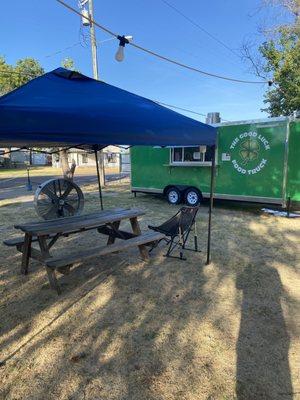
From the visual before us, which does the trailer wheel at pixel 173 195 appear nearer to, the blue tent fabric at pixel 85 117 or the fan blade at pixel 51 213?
the fan blade at pixel 51 213

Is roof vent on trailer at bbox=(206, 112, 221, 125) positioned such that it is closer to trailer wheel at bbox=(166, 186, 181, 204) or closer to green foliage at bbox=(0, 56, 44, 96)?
trailer wheel at bbox=(166, 186, 181, 204)

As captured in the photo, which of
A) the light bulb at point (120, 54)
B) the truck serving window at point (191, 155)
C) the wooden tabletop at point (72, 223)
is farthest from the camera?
the truck serving window at point (191, 155)

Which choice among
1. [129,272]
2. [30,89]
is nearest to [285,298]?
[129,272]

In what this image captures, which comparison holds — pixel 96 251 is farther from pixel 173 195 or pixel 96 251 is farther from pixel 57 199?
pixel 173 195

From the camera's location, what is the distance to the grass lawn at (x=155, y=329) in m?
2.63

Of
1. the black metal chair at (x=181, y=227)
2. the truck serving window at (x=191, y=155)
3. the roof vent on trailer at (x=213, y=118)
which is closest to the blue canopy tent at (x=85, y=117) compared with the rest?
the black metal chair at (x=181, y=227)

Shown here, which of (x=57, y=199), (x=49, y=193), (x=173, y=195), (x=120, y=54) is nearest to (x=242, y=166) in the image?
(x=173, y=195)

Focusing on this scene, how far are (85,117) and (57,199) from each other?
400cm

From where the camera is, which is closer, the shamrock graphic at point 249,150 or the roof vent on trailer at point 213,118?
the shamrock graphic at point 249,150

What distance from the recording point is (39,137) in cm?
310

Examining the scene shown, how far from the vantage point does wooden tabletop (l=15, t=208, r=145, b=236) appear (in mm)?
4398

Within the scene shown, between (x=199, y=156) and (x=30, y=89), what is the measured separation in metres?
7.53

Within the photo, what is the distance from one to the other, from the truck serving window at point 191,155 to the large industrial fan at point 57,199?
4.44 meters

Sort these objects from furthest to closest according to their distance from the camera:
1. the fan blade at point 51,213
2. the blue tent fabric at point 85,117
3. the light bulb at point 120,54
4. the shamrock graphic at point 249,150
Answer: the shamrock graphic at point 249,150, the light bulb at point 120,54, the fan blade at point 51,213, the blue tent fabric at point 85,117
